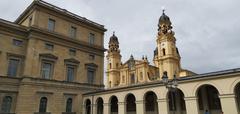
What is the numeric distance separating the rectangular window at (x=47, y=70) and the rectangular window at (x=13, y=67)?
3.21 metres

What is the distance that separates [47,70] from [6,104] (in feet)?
20.9

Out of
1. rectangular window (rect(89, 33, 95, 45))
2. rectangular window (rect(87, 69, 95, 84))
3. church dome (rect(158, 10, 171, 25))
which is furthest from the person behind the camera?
church dome (rect(158, 10, 171, 25))

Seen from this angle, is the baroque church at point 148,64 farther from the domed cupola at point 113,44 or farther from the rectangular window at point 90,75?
the rectangular window at point 90,75

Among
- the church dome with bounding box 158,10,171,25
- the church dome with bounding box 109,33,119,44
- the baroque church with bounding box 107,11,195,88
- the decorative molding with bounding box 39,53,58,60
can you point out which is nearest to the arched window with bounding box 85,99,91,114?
the decorative molding with bounding box 39,53,58,60

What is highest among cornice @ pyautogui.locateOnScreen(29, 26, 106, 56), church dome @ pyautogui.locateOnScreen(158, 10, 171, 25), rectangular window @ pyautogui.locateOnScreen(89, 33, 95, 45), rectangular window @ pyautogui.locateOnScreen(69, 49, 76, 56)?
church dome @ pyautogui.locateOnScreen(158, 10, 171, 25)

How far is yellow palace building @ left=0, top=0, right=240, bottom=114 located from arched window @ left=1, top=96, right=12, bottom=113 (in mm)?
108

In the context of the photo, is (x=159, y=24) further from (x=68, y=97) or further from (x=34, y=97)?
(x=34, y=97)

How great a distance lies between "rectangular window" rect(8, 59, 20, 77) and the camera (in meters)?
25.5

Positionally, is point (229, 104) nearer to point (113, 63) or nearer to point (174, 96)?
point (174, 96)

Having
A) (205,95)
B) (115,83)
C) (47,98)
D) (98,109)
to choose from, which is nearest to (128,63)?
(115,83)

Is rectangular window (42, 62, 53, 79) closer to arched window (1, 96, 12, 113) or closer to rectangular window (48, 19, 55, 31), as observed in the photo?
arched window (1, 96, 12, 113)

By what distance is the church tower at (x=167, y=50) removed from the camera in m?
53.3

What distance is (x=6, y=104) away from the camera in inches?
959

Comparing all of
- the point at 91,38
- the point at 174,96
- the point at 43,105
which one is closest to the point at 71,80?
the point at 43,105
